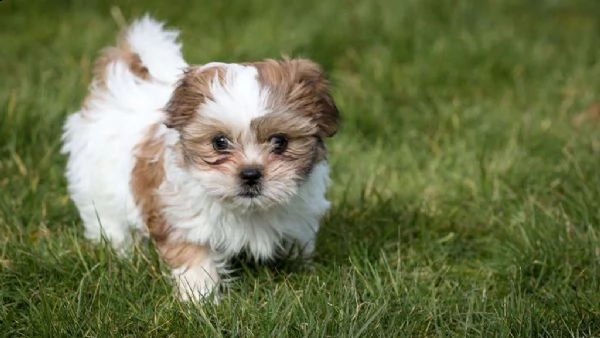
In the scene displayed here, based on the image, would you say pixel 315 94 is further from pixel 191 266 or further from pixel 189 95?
pixel 191 266

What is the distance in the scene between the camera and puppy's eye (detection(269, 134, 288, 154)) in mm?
3816

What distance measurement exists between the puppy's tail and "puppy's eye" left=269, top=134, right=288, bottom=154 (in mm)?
909

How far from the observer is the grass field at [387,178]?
3848mm

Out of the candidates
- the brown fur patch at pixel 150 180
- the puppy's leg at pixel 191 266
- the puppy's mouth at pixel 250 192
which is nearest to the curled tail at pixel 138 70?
the brown fur patch at pixel 150 180

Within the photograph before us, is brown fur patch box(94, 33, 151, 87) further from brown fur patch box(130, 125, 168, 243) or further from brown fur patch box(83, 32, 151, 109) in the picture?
brown fur patch box(130, 125, 168, 243)

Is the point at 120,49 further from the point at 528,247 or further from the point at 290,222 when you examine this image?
the point at 528,247

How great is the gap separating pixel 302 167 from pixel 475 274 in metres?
1.09

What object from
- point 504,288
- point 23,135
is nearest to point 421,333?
point 504,288

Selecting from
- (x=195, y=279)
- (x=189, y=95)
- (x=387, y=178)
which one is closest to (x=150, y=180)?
(x=195, y=279)

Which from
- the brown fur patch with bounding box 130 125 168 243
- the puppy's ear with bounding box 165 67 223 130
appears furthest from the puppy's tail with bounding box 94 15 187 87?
the puppy's ear with bounding box 165 67 223 130

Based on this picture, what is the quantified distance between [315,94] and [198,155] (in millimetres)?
477

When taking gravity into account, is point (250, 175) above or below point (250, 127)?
below

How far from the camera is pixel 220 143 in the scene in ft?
12.6

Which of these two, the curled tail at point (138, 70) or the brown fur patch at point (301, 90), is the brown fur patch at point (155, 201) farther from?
the brown fur patch at point (301, 90)
